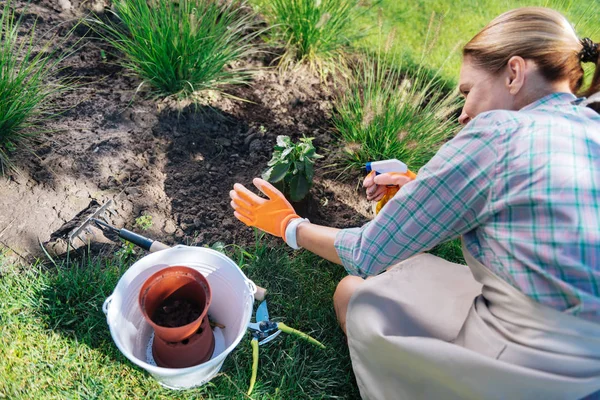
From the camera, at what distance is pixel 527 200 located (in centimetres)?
115

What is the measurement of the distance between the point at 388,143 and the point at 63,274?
5.11ft

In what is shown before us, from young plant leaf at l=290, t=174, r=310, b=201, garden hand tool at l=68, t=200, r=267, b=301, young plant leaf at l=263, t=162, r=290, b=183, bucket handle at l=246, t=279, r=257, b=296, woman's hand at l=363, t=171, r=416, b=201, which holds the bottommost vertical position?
garden hand tool at l=68, t=200, r=267, b=301

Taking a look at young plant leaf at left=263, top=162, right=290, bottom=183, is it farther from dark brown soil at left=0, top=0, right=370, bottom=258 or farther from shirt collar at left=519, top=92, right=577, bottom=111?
shirt collar at left=519, top=92, right=577, bottom=111

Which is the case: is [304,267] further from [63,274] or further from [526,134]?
[526,134]

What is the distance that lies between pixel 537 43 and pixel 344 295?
1081 millimetres

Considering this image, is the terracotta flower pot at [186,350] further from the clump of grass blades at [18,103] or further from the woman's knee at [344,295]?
the clump of grass blades at [18,103]

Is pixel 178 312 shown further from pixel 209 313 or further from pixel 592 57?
pixel 592 57

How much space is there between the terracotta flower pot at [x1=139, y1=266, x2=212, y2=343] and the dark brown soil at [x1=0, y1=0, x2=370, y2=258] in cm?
47

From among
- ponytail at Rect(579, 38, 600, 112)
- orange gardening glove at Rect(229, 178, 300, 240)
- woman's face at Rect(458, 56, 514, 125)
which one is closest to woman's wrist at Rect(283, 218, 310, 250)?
orange gardening glove at Rect(229, 178, 300, 240)

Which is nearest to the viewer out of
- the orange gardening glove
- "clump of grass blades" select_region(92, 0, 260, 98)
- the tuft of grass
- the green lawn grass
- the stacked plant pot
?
the stacked plant pot

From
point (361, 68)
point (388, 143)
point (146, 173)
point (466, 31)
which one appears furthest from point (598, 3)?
point (146, 173)

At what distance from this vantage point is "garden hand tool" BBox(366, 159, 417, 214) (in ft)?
6.23

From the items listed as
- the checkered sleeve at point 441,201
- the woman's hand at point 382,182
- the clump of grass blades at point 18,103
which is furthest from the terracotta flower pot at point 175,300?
the clump of grass blades at point 18,103

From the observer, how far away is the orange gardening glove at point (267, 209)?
180 cm
